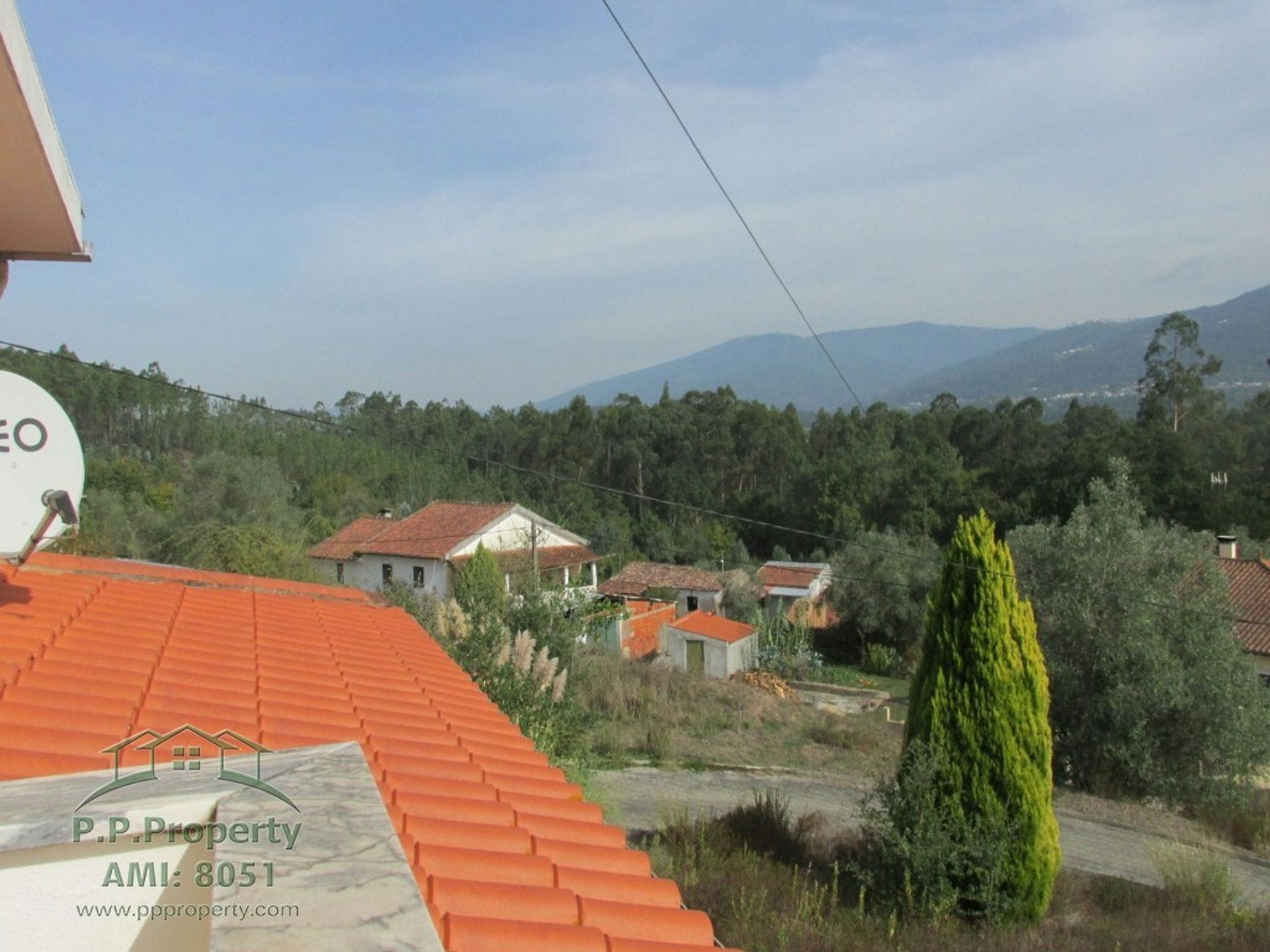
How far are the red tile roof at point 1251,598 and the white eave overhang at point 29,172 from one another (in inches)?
916

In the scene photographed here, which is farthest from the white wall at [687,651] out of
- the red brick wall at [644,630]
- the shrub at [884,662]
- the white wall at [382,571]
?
the white wall at [382,571]

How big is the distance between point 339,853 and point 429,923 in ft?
1.27

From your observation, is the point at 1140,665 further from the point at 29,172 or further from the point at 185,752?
the point at 29,172

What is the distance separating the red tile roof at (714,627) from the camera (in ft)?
91.3

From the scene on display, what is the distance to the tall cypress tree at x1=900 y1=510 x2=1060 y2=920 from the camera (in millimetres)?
8914

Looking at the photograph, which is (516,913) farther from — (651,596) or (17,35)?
(651,596)

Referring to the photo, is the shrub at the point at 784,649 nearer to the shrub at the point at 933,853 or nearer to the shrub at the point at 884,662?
the shrub at the point at 884,662

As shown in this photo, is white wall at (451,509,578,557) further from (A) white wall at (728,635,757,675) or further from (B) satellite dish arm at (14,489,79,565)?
(B) satellite dish arm at (14,489,79,565)

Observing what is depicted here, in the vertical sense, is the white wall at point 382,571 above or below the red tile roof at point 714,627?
above

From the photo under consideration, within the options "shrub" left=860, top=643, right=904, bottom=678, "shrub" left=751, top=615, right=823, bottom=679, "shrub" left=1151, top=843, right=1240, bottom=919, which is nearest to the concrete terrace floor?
"shrub" left=1151, top=843, right=1240, bottom=919

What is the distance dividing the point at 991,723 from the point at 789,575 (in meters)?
31.6

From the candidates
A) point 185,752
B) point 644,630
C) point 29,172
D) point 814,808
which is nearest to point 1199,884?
point 814,808

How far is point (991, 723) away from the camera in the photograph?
9180 millimetres

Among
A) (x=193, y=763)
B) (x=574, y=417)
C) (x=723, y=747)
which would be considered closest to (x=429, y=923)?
(x=193, y=763)
